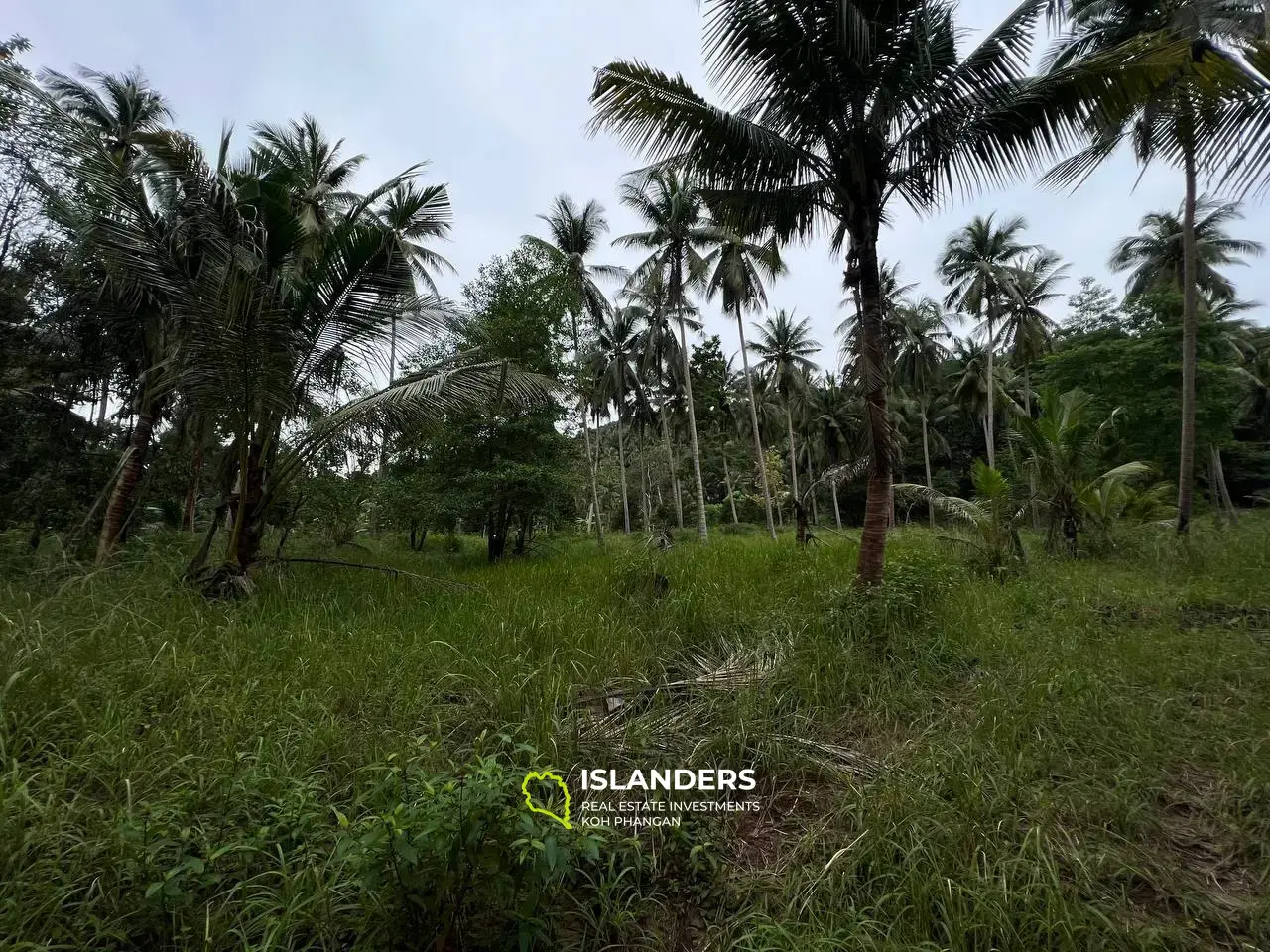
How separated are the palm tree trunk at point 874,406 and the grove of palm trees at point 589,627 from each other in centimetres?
4

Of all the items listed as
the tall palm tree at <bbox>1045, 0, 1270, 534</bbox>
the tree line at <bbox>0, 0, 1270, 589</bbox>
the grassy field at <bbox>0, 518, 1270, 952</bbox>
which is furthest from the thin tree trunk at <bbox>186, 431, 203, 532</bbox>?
the tall palm tree at <bbox>1045, 0, 1270, 534</bbox>

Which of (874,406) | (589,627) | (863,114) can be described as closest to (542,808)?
(589,627)

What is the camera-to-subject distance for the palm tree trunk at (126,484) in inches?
229

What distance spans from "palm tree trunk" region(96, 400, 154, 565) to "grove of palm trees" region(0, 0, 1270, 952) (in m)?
0.07

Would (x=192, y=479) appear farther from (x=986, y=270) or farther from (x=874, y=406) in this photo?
(x=986, y=270)

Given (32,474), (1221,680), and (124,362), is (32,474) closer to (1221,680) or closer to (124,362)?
(124,362)

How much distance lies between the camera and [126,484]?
6.00 metres

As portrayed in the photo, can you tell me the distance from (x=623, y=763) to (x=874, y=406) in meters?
3.82

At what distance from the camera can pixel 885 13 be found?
4234mm

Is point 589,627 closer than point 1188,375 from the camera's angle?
Yes

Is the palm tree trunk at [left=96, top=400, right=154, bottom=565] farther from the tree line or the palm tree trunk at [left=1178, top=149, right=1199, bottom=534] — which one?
the palm tree trunk at [left=1178, top=149, right=1199, bottom=534]

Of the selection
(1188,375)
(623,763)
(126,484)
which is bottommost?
(623,763)

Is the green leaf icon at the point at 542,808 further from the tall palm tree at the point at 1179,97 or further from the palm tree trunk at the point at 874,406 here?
the tall palm tree at the point at 1179,97

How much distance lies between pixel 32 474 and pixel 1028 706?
494 inches
